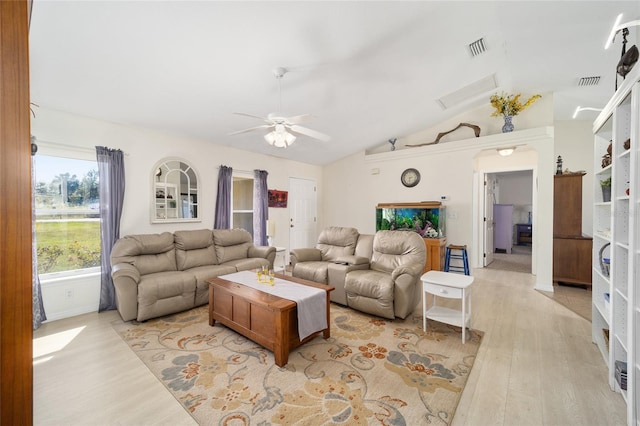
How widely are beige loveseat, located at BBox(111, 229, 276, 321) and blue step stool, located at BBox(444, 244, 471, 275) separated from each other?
10.7 feet

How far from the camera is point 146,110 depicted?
3.37 meters

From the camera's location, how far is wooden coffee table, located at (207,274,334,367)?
7.15ft

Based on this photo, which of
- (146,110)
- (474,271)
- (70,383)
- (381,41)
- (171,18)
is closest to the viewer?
(70,383)

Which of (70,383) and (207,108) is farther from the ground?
(207,108)

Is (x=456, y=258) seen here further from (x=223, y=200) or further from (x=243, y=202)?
(x=223, y=200)

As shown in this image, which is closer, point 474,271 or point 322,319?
point 322,319

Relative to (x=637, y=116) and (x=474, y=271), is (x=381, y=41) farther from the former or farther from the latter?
(x=474, y=271)

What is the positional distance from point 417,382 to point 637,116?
2.14 m

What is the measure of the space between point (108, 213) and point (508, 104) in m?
6.31

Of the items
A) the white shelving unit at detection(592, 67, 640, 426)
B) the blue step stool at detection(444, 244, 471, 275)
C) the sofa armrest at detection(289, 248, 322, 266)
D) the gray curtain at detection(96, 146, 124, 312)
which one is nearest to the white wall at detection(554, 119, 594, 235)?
the blue step stool at detection(444, 244, 471, 275)

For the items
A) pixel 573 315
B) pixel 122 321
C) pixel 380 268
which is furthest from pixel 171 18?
pixel 573 315

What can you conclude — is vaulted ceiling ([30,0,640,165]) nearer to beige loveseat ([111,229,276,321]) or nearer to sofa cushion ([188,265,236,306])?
beige loveseat ([111,229,276,321])

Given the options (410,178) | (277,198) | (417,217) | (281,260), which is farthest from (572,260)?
(277,198)

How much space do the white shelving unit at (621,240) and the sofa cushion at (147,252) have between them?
4.33 m
